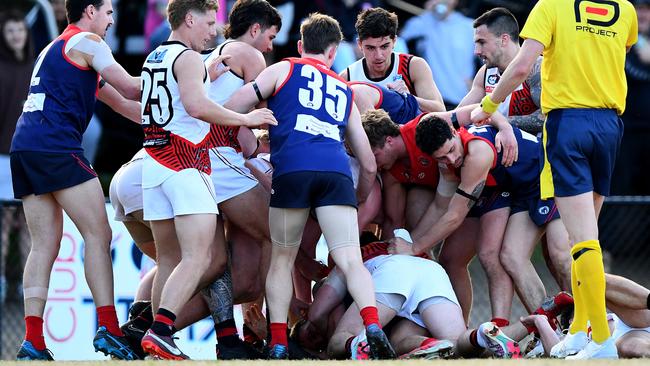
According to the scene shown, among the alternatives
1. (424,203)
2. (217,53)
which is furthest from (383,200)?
(217,53)

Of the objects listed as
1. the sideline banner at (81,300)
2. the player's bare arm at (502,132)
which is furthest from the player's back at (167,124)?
the sideline banner at (81,300)

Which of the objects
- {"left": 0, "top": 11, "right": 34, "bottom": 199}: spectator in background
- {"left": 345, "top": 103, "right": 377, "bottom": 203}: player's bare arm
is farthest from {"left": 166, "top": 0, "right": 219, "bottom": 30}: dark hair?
{"left": 0, "top": 11, "right": 34, "bottom": 199}: spectator in background

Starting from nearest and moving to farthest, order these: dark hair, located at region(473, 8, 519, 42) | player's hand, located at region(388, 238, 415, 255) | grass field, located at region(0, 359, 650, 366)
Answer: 1. grass field, located at region(0, 359, 650, 366)
2. player's hand, located at region(388, 238, 415, 255)
3. dark hair, located at region(473, 8, 519, 42)

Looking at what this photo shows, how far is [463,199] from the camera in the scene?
802 cm

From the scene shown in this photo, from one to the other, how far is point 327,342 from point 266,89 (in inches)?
66.3

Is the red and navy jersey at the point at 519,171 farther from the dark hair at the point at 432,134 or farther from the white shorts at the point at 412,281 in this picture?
the white shorts at the point at 412,281

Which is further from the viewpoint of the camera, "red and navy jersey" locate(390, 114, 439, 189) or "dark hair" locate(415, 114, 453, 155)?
"red and navy jersey" locate(390, 114, 439, 189)

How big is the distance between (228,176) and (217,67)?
0.71 m

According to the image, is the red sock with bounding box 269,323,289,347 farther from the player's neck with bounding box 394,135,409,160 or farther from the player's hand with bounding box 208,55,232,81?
the player's hand with bounding box 208,55,232,81

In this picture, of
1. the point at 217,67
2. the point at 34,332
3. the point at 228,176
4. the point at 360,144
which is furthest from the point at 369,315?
the point at 34,332

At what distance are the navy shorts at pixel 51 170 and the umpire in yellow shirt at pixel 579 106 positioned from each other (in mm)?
2626

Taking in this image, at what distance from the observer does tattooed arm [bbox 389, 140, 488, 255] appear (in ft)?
26.0

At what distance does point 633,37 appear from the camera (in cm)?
762

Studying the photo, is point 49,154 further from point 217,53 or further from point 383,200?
point 383,200
